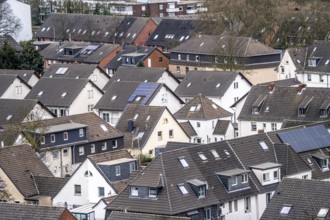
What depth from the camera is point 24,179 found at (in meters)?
54.1

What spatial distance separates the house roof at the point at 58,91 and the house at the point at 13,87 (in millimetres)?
742

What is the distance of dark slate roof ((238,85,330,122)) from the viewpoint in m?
68.3

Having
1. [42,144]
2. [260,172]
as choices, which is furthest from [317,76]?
[260,172]

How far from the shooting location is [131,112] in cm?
6875

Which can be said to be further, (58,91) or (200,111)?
(58,91)

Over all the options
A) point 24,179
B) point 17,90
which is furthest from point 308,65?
point 24,179

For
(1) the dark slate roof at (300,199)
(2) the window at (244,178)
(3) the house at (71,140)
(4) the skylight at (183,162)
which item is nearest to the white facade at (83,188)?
(4) the skylight at (183,162)

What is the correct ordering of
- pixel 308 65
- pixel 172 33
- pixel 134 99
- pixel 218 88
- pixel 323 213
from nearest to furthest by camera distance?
pixel 323 213, pixel 134 99, pixel 218 88, pixel 308 65, pixel 172 33

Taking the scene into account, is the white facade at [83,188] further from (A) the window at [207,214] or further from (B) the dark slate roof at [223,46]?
(B) the dark slate roof at [223,46]

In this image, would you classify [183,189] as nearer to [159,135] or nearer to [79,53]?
[159,135]

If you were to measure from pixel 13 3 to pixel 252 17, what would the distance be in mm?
20411

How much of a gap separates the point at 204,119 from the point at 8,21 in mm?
43161

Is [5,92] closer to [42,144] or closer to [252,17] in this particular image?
[42,144]

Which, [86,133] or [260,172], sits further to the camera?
[86,133]
